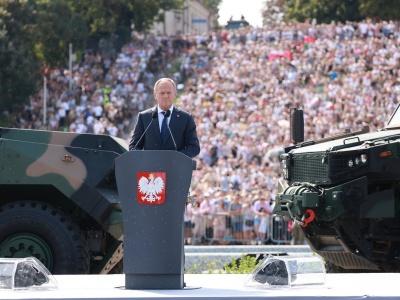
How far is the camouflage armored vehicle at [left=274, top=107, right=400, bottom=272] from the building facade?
282 feet

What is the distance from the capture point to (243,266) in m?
15.0

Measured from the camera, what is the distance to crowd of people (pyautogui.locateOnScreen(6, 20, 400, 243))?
32.5m

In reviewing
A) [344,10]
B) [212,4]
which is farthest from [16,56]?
[212,4]

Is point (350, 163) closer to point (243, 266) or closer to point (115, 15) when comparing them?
point (243, 266)

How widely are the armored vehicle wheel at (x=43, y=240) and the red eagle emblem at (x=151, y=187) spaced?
153 inches

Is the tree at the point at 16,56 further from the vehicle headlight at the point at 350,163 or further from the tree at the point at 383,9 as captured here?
the vehicle headlight at the point at 350,163

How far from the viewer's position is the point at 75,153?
12.8m

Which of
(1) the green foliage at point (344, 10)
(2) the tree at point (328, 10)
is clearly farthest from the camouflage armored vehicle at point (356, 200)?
(2) the tree at point (328, 10)

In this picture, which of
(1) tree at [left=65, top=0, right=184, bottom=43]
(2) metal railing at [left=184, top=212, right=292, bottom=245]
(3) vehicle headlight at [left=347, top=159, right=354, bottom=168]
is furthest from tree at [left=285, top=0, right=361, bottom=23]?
(3) vehicle headlight at [left=347, top=159, right=354, bottom=168]

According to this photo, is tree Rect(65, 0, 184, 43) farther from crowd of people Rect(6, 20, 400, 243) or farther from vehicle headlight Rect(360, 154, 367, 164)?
vehicle headlight Rect(360, 154, 367, 164)

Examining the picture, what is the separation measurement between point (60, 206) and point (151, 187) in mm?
4650

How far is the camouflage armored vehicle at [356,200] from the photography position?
13469mm

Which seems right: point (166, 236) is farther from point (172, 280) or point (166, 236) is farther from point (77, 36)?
point (77, 36)

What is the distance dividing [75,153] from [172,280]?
447 centimetres
